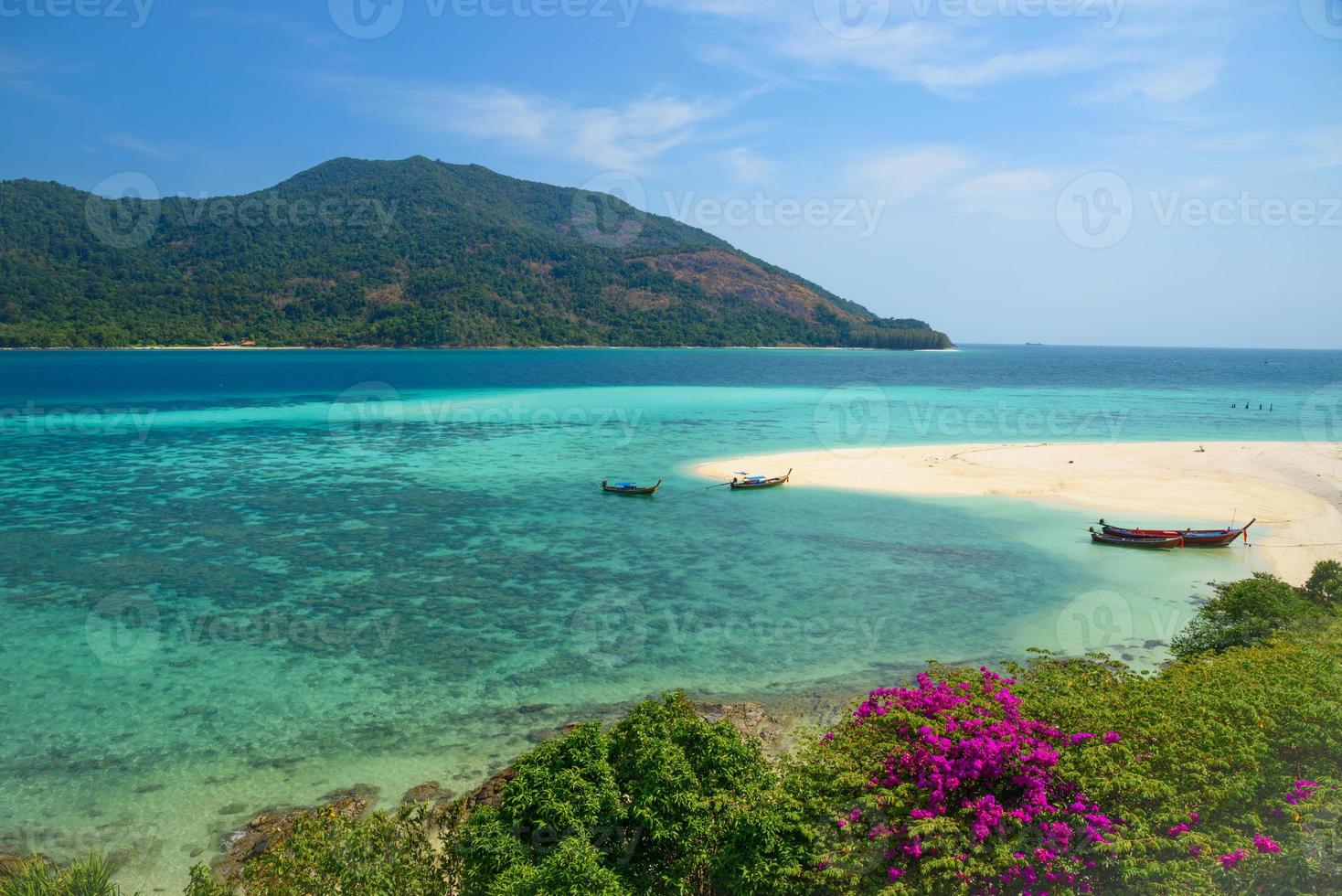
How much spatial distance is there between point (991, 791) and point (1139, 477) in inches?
1363

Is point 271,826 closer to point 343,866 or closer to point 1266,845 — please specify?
point 343,866

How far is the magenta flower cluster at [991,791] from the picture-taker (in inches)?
272

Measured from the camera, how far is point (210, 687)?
14359 mm

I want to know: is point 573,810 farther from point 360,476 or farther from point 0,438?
point 0,438

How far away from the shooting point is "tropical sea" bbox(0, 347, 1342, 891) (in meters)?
11.9

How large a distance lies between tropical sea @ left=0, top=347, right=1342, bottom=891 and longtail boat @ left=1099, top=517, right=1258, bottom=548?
1.99 ft

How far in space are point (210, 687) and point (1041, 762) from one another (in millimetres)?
15017

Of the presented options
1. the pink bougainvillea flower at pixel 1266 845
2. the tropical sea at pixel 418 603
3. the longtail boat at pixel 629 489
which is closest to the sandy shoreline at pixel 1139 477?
the tropical sea at pixel 418 603

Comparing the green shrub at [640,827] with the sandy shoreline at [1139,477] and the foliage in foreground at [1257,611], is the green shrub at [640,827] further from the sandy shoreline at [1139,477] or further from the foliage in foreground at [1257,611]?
the sandy shoreline at [1139,477]

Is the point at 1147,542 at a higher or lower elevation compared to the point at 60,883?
higher

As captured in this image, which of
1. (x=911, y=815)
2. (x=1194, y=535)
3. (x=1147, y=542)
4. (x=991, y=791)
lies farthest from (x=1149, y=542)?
(x=911, y=815)

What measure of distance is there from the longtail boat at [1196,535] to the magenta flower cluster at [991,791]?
1922 centimetres

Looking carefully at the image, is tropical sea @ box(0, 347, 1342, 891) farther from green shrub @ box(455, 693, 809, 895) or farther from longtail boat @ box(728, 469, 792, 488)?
green shrub @ box(455, 693, 809, 895)

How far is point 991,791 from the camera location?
25.5 ft
